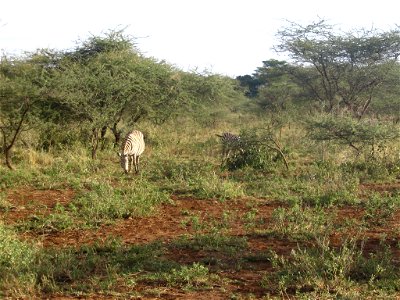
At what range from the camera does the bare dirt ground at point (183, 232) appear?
4547 millimetres

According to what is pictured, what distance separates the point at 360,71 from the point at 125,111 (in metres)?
A: 8.33

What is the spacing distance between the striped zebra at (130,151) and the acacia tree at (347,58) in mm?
7762

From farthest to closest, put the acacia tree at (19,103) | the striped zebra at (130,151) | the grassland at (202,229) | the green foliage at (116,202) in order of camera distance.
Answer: the acacia tree at (19,103) → the striped zebra at (130,151) → the green foliage at (116,202) → the grassland at (202,229)

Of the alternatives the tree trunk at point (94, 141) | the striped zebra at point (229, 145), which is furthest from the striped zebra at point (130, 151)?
the striped zebra at point (229, 145)

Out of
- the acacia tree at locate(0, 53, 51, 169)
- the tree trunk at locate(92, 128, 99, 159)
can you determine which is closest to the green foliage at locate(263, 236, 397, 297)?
the acacia tree at locate(0, 53, 51, 169)

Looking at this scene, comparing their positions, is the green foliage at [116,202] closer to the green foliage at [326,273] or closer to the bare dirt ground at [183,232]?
the bare dirt ground at [183,232]

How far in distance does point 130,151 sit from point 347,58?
9873mm

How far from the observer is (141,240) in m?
6.16

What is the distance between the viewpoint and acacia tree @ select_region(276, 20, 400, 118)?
17547 mm

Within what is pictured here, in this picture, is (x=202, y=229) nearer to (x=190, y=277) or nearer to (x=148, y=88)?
(x=190, y=277)

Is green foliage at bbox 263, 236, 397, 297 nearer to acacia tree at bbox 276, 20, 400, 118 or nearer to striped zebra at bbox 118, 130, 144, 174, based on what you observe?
striped zebra at bbox 118, 130, 144, 174

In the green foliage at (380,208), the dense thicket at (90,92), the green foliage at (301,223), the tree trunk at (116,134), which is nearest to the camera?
the green foliage at (301,223)

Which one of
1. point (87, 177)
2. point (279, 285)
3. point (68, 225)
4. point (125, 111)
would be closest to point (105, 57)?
point (125, 111)

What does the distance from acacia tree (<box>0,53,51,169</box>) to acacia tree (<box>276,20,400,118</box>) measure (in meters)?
9.14
